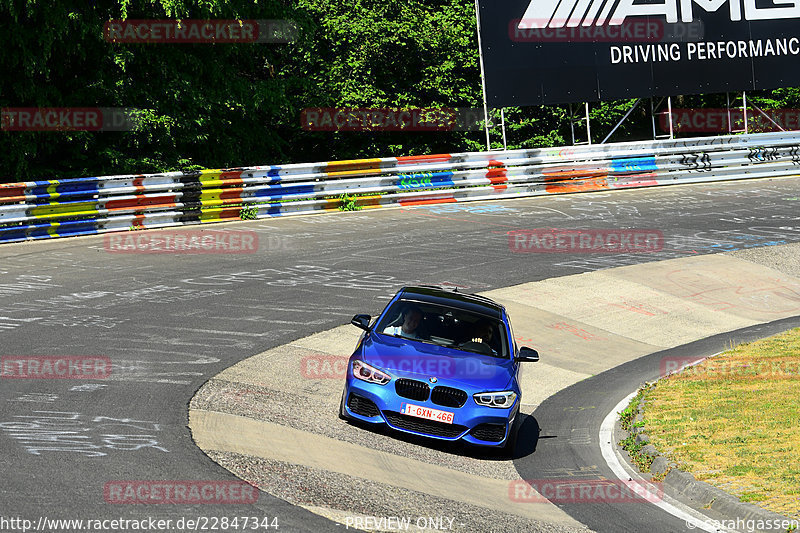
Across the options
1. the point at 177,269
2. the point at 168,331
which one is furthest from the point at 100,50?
the point at 168,331

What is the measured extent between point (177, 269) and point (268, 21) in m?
12.3

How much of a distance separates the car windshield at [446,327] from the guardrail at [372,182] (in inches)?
476

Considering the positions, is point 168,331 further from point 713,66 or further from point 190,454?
point 713,66

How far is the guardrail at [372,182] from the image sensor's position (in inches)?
834

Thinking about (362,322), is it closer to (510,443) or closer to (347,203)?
(510,443)

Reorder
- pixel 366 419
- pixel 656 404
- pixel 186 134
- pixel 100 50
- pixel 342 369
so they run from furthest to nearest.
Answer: pixel 186 134, pixel 100 50, pixel 342 369, pixel 656 404, pixel 366 419

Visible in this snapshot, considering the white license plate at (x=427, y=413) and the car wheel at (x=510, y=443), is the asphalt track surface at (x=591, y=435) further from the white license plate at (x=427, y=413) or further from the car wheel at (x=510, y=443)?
the white license plate at (x=427, y=413)

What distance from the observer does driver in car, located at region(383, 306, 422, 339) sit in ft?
36.8

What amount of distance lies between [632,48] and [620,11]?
3.93 ft

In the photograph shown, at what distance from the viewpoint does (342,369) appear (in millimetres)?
13406

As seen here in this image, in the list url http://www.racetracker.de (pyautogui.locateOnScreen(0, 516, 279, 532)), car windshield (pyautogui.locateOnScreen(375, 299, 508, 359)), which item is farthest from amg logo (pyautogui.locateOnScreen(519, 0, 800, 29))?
url http://www.racetracker.de (pyautogui.locateOnScreen(0, 516, 279, 532))

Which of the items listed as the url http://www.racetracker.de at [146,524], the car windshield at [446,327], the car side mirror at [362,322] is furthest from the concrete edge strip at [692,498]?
the url http://www.racetracker.de at [146,524]

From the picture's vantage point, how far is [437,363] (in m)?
10.4

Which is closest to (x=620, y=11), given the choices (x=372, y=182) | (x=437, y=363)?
(x=372, y=182)
